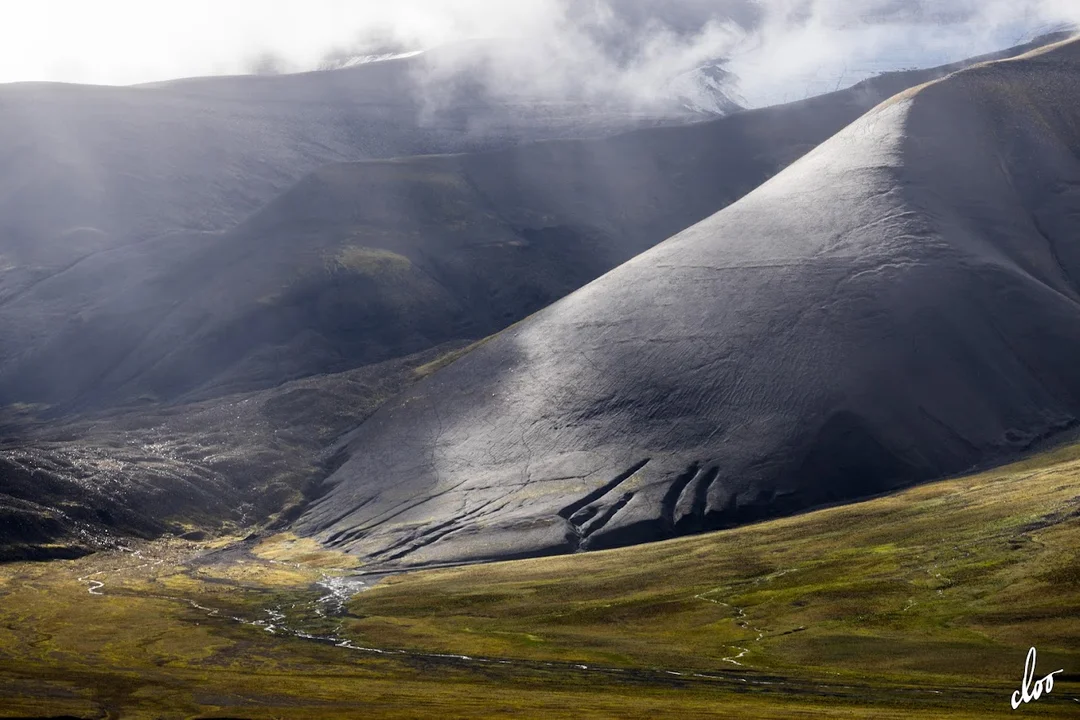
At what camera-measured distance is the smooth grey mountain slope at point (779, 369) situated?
128250 millimetres

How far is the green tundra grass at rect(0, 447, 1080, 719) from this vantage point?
6128cm

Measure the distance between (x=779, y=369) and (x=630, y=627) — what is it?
60.9m

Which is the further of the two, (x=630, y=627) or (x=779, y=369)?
(x=779, y=369)

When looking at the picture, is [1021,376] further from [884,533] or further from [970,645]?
[970,645]

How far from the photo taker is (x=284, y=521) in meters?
148

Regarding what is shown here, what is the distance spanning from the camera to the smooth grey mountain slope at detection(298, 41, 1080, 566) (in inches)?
5049

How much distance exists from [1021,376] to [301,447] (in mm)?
92058

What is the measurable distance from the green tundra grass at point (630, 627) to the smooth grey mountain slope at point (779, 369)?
10856 mm

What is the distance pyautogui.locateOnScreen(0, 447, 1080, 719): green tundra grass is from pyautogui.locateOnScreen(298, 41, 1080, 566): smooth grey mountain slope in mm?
10856

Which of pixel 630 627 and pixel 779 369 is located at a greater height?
pixel 779 369

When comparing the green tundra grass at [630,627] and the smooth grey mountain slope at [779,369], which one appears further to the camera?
the smooth grey mountain slope at [779,369]

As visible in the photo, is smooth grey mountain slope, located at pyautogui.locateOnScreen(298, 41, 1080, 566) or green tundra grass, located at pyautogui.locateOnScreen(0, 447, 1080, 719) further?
smooth grey mountain slope, located at pyautogui.locateOnScreen(298, 41, 1080, 566)

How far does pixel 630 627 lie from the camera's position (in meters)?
85.4

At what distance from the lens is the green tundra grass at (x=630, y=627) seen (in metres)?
61.3
